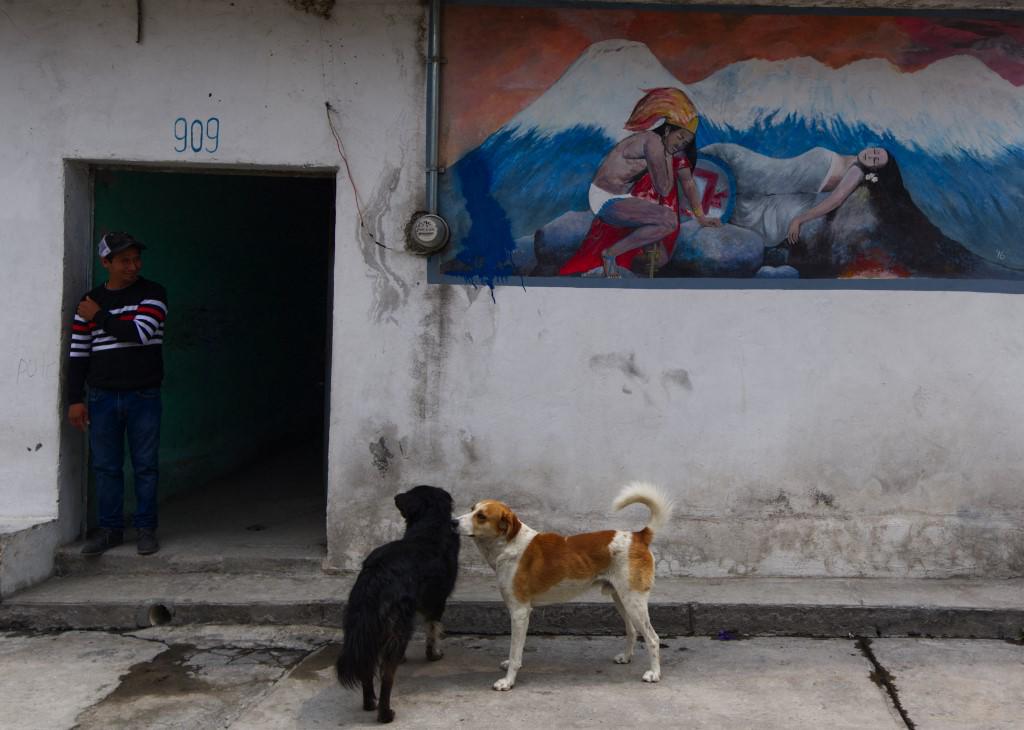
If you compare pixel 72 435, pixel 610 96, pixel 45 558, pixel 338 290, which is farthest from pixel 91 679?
pixel 610 96

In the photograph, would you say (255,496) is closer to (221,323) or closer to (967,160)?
(221,323)

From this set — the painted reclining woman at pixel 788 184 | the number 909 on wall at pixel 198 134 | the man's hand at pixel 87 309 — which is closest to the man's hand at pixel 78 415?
the man's hand at pixel 87 309

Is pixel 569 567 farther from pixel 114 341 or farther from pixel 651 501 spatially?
pixel 114 341

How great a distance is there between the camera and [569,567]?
5.21 m

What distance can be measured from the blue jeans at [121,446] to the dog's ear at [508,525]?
2851mm

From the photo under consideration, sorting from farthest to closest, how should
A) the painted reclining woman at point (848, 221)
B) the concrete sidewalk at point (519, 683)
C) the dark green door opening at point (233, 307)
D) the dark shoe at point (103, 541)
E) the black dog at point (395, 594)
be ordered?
the dark green door opening at point (233, 307) → the dark shoe at point (103, 541) → the painted reclining woman at point (848, 221) → the concrete sidewalk at point (519, 683) → the black dog at point (395, 594)

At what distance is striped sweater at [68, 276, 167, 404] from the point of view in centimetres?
661

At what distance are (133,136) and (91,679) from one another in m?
3.28

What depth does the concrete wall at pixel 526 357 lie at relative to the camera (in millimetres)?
6520

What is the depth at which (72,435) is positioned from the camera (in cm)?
685

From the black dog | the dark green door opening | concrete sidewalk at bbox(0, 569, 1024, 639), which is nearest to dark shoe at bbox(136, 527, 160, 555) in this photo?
concrete sidewalk at bbox(0, 569, 1024, 639)

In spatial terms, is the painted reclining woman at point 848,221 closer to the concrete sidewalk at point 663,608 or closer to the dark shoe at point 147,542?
the concrete sidewalk at point 663,608

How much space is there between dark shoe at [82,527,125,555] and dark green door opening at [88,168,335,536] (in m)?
0.34

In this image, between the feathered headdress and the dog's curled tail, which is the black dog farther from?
the feathered headdress
